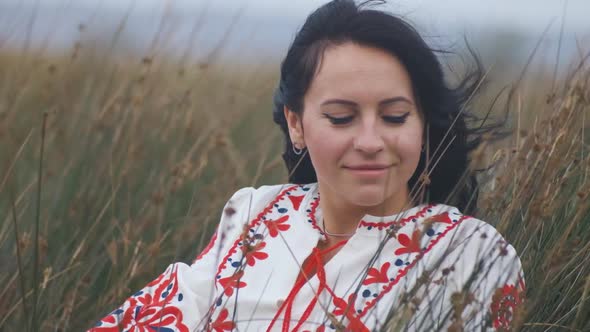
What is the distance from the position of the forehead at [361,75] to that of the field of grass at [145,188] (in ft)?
1.00

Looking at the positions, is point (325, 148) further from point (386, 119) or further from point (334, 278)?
point (334, 278)

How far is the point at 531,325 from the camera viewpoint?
Result: 1971mm

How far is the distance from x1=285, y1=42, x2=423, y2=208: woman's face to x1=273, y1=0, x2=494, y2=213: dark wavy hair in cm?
3

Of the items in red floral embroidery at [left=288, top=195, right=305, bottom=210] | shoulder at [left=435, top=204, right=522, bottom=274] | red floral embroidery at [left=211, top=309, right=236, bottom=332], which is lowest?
red floral embroidery at [left=211, top=309, right=236, bottom=332]

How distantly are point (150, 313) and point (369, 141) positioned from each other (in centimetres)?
69

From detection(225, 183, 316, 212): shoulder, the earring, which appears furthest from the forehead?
detection(225, 183, 316, 212): shoulder

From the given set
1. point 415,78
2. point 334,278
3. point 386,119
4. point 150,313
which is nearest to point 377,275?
point 334,278

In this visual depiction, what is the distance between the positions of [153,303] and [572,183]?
1.10m

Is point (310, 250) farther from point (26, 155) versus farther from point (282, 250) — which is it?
point (26, 155)

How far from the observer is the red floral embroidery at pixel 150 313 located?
2080 mm

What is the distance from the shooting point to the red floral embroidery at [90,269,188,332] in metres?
2.08

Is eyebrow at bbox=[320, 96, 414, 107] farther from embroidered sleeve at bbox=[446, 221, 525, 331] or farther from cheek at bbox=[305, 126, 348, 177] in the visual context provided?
embroidered sleeve at bbox=[446, 221, 525, 331]

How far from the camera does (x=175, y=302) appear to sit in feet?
6.95

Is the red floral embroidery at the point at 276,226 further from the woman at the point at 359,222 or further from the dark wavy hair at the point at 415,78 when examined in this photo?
the dark wavy hair at the point at 415,78
